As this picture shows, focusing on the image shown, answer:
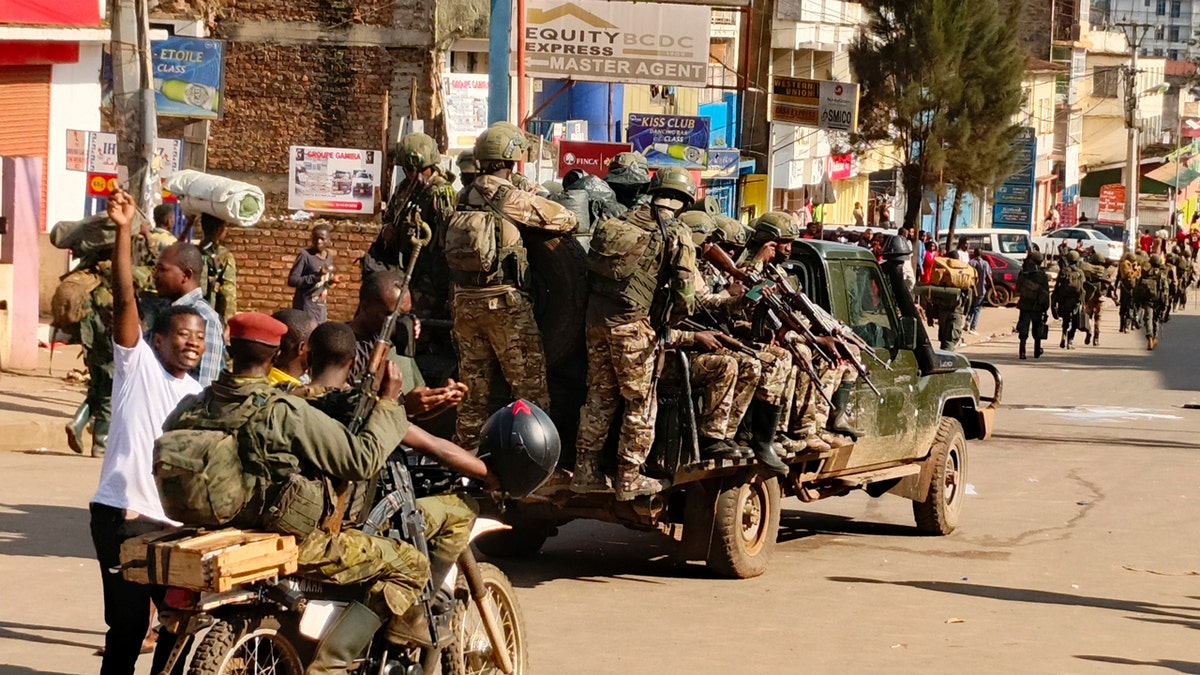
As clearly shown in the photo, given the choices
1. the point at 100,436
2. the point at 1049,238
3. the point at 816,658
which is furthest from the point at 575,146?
the point at 1049,238

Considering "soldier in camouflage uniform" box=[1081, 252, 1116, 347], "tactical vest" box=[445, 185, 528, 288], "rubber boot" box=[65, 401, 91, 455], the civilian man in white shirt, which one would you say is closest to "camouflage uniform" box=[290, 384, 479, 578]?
the civilian man in white shirt

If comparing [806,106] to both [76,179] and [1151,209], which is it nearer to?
[76,179]

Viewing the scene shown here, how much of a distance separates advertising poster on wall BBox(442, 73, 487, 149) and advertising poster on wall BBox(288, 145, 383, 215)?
1813 mm

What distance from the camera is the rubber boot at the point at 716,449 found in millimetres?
9336

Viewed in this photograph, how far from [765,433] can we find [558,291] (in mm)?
1379

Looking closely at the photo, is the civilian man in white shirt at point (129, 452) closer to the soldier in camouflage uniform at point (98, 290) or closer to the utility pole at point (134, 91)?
the soldier in camouflage uniform at point (98, 290)

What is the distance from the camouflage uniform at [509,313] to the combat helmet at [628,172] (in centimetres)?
91

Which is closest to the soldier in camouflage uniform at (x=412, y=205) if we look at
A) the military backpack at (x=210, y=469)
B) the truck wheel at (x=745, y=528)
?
the truck wheel at (x=745, y=528)

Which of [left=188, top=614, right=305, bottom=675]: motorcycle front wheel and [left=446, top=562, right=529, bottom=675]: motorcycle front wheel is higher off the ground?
[left=188, top=614, right=305, bottom=675]: motorcycle front wheel

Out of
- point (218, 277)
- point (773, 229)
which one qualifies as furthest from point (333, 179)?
point (773, 229)

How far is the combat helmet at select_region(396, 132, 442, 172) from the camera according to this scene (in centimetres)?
1124

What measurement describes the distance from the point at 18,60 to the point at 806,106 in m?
17.3

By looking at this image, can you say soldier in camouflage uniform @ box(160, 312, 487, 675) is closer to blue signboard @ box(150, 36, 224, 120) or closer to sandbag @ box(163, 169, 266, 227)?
sandbag @ box(163, 169, 266, 227)

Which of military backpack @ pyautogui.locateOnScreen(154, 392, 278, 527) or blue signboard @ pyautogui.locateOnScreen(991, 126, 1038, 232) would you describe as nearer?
military backpack @ pyautogui.locateOnScreen(154, 392, 278, 527)
